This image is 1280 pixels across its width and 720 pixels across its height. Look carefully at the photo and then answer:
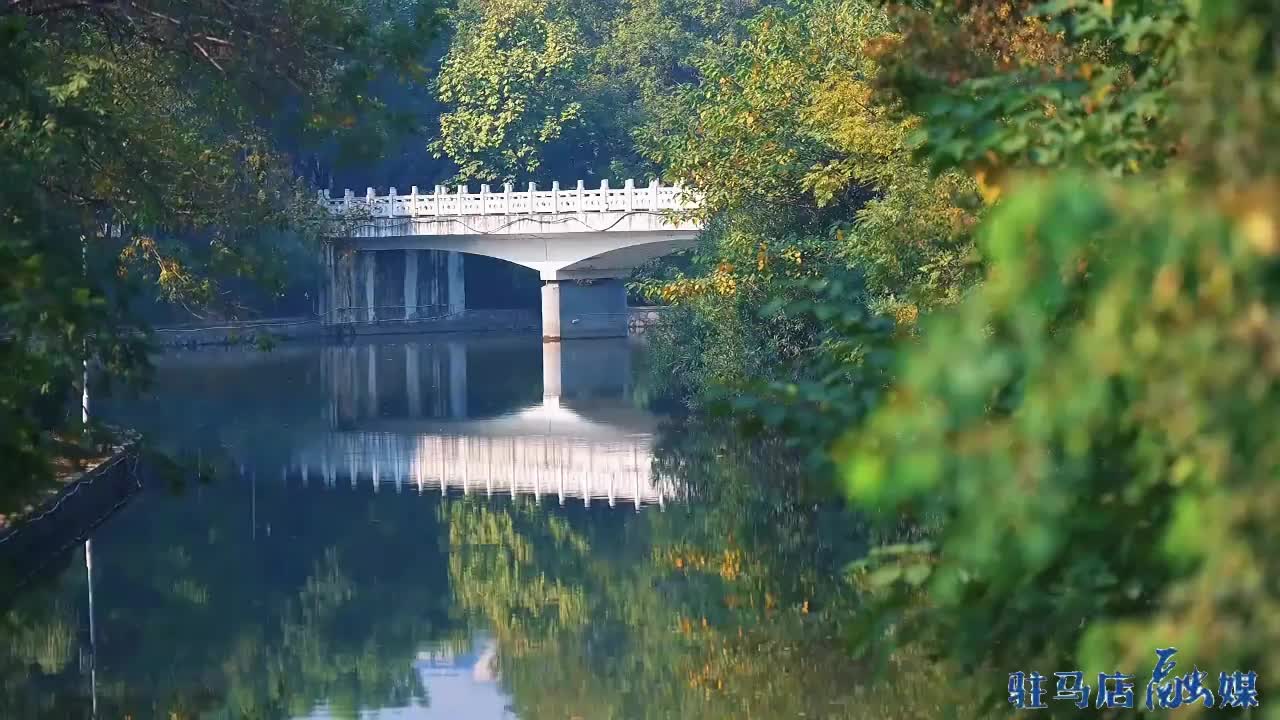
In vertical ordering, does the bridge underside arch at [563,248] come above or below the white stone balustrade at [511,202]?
below

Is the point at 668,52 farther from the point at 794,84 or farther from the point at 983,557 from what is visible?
the point at 983,557

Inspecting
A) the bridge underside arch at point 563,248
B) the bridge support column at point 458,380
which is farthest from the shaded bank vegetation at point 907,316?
the bridge underside arch at point 563,248

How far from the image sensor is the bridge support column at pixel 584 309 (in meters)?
40.9

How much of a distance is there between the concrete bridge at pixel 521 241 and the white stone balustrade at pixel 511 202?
0.02 metres

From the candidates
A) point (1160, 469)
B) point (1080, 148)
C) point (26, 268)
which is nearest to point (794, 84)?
point (26, 268)

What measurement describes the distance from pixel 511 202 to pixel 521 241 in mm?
1278

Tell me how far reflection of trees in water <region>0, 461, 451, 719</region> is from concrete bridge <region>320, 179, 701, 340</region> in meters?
20.2

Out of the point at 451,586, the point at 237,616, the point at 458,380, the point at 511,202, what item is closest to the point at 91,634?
the point at 237,616

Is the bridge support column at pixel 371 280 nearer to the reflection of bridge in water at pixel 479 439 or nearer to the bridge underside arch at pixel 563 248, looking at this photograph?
the bridge underside arch at pixel 563 248

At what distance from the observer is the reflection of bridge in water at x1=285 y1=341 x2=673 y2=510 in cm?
1969

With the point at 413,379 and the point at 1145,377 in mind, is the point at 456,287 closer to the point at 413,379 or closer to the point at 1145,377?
the point at 413,379

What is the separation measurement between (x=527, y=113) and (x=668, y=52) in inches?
302

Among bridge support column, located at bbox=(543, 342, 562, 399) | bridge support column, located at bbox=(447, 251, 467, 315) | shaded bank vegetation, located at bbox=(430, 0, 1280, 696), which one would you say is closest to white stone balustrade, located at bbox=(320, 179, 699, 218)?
bridge support column, located at bbox=(543, 342, 562, 399)

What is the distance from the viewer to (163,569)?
14586mm
